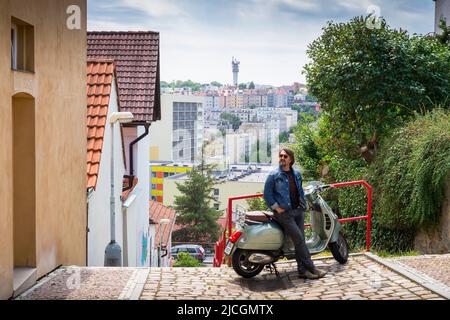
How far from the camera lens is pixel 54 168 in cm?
947

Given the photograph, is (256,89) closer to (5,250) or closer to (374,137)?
(374,137)

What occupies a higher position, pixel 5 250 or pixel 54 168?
pixel 54 168

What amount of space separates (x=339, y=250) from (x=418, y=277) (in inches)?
48.7

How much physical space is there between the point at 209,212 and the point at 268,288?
46.6 metres

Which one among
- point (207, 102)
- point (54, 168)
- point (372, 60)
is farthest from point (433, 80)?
point (207, 102)

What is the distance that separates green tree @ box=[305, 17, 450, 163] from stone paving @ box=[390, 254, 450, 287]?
5844 millimetres

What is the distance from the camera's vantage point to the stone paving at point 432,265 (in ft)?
27.3

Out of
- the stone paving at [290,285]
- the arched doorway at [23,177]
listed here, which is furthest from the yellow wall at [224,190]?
the arched doorway at [23,177]

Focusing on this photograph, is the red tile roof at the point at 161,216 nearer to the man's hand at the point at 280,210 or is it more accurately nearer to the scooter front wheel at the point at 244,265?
the scooter front wheel at the point at 244,265

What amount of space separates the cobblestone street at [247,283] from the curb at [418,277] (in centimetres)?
2

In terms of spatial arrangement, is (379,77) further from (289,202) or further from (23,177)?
(23,177)

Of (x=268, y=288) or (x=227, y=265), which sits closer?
(x=268, y=288)

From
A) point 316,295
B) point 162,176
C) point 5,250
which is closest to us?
point 5,250

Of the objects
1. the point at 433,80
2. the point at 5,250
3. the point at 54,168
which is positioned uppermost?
the point at 433,80
